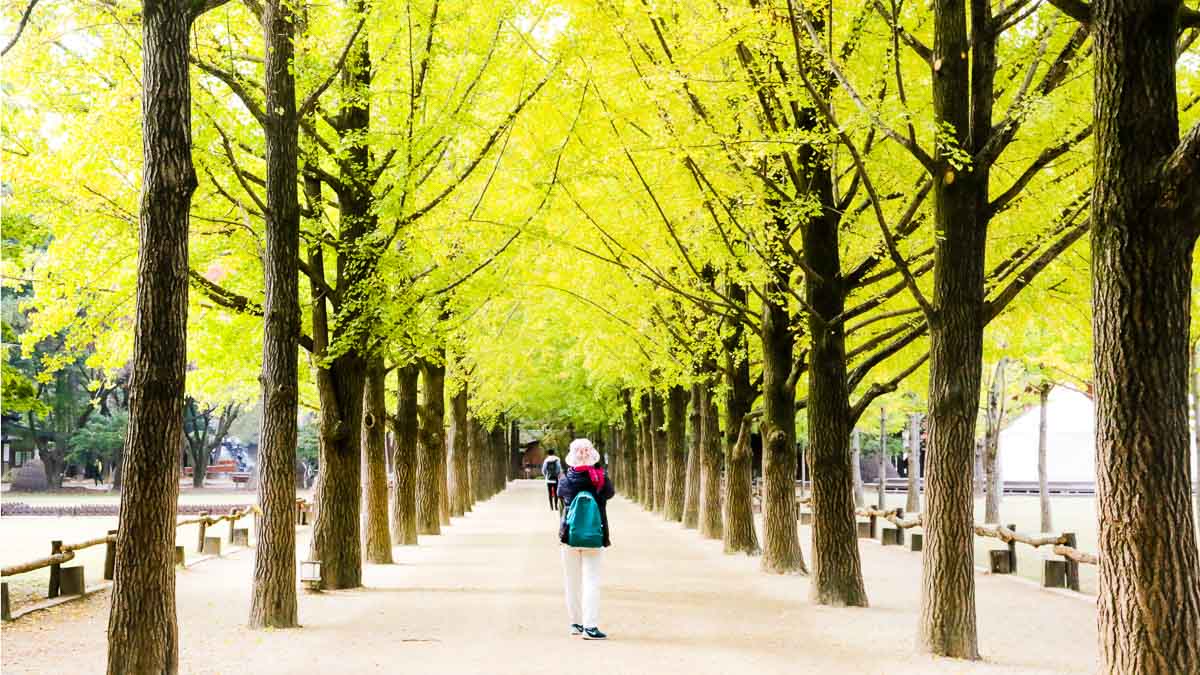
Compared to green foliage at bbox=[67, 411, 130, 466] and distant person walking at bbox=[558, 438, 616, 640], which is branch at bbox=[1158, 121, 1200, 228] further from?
green foliage at bbox=[67, 411, 130, 466]

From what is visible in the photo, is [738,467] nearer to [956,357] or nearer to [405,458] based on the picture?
[405,458]

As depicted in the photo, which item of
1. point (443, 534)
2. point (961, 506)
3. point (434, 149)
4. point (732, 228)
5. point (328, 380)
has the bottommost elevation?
point (443, 534)

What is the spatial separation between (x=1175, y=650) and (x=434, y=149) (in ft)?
36.1

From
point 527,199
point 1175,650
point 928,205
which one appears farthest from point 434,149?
point 1175,650

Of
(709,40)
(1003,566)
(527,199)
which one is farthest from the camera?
(1003,566)

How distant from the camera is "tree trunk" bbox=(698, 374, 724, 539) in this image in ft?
85.1

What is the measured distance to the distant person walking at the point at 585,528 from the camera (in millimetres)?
11062

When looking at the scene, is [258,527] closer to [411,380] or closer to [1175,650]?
[1175,650]

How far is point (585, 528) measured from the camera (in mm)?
11055

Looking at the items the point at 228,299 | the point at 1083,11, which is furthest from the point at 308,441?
the point at 1083,11

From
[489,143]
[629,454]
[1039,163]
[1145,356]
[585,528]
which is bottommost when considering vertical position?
[629,454]

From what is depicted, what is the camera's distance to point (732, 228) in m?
15.6

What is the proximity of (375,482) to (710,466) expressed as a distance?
9.07 m

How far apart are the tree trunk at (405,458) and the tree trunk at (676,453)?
9.09m
